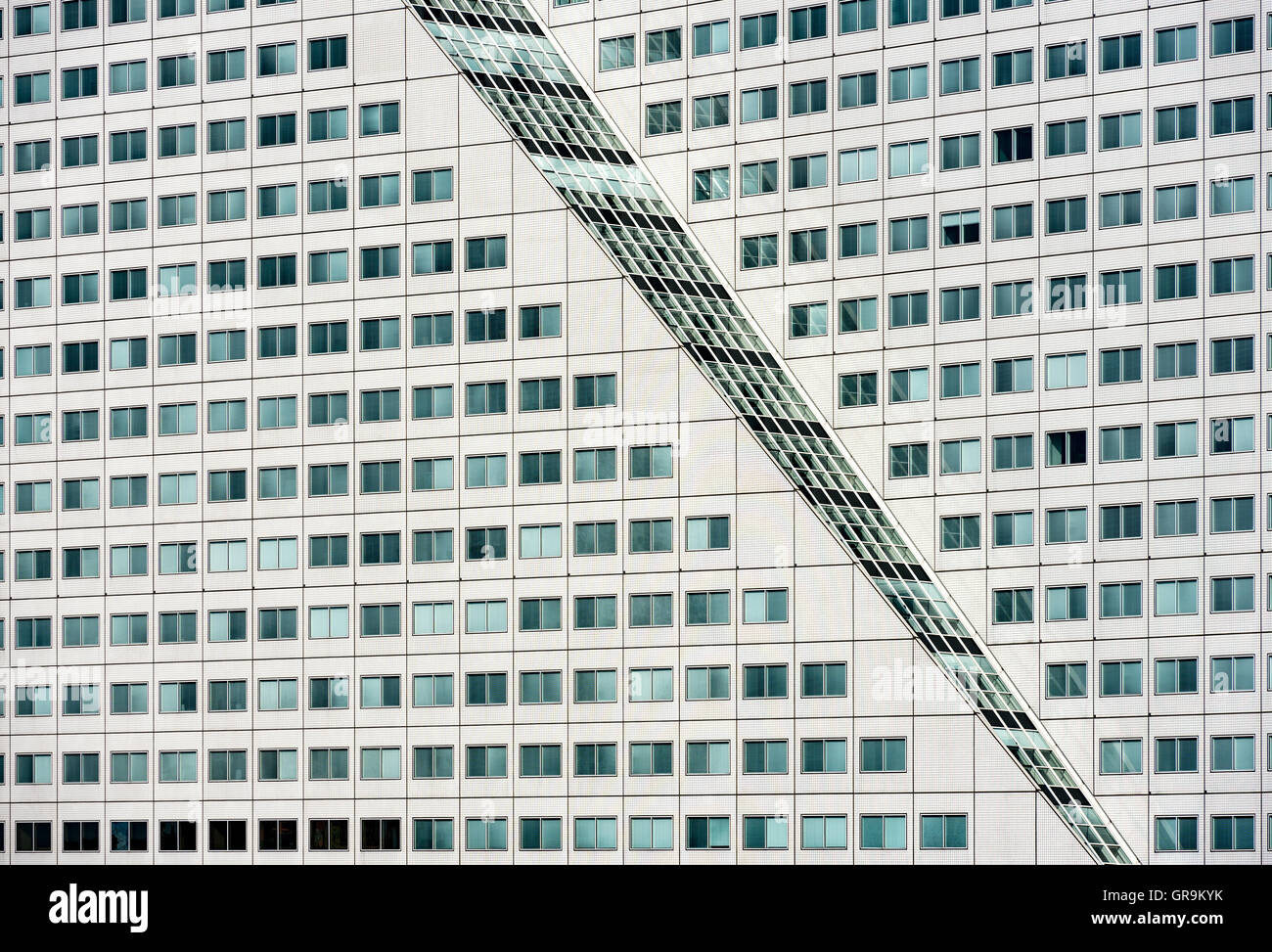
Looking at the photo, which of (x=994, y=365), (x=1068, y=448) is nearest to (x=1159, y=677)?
(x=1068, y=448)

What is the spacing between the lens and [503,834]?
198ft

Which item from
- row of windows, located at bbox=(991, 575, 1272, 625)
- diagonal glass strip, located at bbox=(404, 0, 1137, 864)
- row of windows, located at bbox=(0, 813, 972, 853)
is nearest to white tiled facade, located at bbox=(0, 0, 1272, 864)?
row of windows, located at bbox=(0, 813, 972, 853)

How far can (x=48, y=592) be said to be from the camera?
213 feet

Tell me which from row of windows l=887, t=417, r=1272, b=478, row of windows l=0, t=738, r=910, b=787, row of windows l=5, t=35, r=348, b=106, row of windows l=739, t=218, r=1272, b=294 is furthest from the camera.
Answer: row of windows l=5, t=35, r=348, b=106

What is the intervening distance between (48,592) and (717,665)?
23.9 metres

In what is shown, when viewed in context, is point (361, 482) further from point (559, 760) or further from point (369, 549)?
point (559, 760)

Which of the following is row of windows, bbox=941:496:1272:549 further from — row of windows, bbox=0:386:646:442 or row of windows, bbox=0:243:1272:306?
row of windows, bbox=0:386:646:442

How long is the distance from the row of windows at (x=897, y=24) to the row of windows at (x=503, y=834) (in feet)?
77.2

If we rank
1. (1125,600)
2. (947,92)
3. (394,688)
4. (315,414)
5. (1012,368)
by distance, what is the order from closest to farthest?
(1125,600) → (1012,368) → (947,92) → (394,688) → (315,414)

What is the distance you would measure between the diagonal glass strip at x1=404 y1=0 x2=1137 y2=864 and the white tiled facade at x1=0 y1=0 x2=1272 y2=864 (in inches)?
21.7

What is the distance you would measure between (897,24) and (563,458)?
58.0ft

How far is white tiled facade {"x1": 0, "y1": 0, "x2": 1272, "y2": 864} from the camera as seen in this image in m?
57.1

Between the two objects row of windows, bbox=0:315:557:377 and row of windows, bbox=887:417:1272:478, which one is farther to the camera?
row of windows, bbox=0:315:557:377
